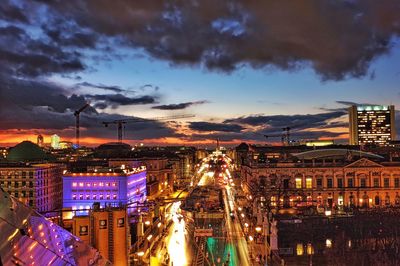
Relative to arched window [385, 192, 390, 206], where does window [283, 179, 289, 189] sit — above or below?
above

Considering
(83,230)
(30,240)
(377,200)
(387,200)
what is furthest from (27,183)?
(30,240)

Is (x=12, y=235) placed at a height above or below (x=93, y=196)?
above

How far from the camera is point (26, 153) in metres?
111

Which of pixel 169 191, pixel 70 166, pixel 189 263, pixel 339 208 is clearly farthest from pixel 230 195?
pixel 189 263

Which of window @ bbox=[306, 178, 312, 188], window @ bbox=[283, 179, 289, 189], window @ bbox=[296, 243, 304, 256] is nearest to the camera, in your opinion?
window @ bbox=[296, 243, 304, 256]

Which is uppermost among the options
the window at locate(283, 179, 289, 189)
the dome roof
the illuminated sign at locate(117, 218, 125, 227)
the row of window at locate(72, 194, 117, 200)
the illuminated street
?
the dome roof

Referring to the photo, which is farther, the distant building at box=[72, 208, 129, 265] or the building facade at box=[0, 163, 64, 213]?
the building facade at box=[0, 163, 64, 213]

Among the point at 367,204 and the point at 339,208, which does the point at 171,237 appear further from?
the point at 367,204

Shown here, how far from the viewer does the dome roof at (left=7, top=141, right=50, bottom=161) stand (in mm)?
109750

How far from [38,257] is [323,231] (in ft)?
199

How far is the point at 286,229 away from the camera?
203 feet

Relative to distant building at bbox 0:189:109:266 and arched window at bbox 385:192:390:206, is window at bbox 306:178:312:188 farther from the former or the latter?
distant building at bbox 0:189:109:266

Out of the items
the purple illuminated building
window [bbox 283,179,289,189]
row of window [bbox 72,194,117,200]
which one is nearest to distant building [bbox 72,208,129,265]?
the purple illuminated building

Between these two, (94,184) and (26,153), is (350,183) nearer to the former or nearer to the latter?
(94,184)
